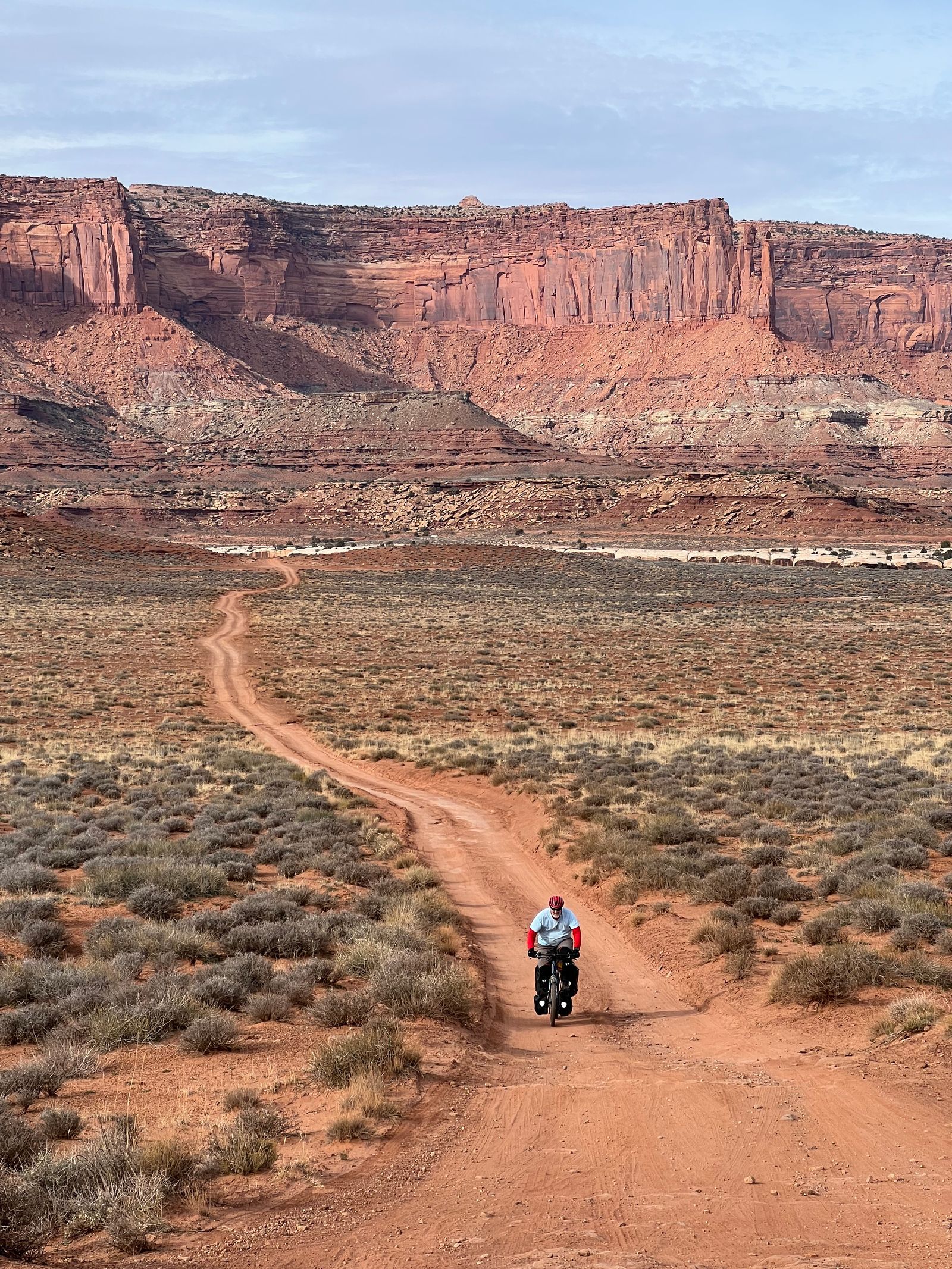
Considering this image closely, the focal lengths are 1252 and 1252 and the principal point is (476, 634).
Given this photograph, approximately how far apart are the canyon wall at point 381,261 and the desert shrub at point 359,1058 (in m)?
167

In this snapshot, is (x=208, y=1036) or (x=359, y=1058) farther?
(x=208, y=1036)

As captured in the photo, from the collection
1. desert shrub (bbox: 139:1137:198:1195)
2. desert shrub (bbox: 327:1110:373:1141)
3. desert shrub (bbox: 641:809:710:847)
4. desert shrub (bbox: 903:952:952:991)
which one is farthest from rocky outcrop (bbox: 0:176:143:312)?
desert shrub (bbox: 139:1137:198:1195)

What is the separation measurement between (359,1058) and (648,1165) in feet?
7.37

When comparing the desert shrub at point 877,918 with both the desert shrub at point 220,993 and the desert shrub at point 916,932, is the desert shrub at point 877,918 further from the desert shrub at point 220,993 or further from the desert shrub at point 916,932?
the desert shrub at point 220,993

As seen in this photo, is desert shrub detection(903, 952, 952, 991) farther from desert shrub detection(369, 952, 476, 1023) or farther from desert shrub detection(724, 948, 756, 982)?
desert shrub detection(369, 952, 476, 1023)

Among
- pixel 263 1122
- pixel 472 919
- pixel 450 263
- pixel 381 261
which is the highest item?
pixel 381 261

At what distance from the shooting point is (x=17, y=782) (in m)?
19.7

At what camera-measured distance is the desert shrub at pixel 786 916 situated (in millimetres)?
12391

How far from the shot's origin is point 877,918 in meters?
11.6

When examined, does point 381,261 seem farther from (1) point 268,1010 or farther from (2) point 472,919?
(1) point 268,1010

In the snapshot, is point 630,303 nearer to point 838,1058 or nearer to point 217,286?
point 217,286

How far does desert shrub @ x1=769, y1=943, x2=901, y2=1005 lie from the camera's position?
33.5 ft

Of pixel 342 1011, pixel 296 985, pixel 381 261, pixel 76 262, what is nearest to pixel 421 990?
pixel 342 1011

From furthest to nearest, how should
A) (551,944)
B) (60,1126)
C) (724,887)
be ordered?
(724,887) < (551,944) < (60,1126)
